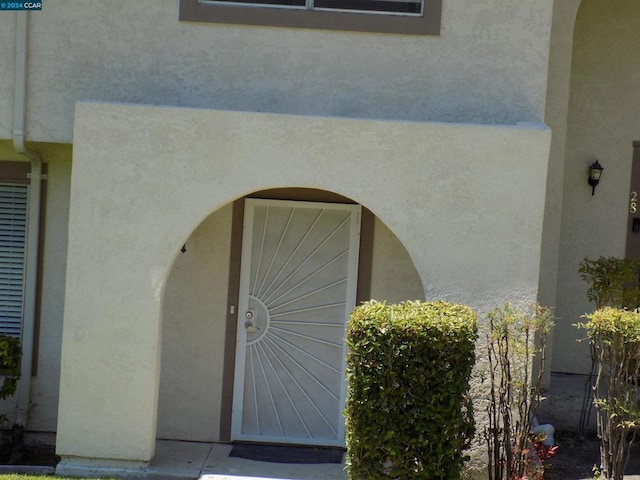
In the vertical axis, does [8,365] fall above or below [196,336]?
below

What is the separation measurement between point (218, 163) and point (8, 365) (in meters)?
2.81

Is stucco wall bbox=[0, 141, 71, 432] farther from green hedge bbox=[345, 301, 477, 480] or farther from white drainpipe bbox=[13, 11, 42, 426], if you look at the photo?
green hedge bbox=[345, 301, 477, 480]

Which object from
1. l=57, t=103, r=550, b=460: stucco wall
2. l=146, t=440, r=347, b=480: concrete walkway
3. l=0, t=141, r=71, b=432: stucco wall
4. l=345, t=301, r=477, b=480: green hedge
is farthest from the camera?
l=0, t=141, r=71, b=432: stucco wall

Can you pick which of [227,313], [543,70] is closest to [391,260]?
[227,313]

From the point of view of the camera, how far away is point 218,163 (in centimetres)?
782

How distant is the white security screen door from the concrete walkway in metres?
0.55

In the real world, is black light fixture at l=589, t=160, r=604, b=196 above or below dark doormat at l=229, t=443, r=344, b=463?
above

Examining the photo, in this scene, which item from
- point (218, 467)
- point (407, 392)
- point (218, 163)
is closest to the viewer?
point (407, 392)

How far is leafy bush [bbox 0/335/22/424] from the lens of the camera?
8383 millimetres

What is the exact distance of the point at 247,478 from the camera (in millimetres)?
7949

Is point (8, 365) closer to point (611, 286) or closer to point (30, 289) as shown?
point (30, 289)

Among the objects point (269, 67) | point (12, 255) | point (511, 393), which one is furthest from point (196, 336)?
point (511, 393)

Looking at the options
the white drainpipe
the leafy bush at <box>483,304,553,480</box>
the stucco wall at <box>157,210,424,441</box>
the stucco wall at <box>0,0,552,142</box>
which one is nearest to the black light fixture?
the stucco wall at <box>0,0,552,142</box>

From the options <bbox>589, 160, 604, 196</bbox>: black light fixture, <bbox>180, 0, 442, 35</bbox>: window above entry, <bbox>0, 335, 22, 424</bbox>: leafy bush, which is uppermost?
<bbox>180, 0, 442, 35</bbox>: window above entry
